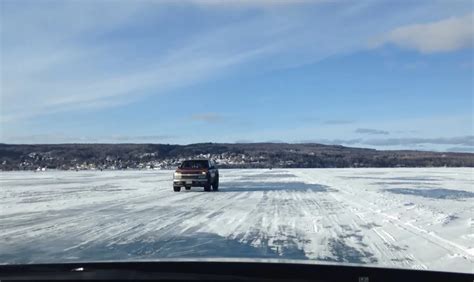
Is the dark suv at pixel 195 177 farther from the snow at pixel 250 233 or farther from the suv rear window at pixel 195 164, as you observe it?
the snow at pixel 250 233

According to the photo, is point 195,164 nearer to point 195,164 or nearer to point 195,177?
point 195,164

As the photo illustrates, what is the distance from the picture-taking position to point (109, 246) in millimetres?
11094

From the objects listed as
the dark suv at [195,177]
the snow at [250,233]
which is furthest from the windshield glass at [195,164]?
the snow at [250,233]

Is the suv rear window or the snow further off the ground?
the suv rear window

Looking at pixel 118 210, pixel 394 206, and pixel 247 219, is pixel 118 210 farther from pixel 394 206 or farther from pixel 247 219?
pixel 394 206

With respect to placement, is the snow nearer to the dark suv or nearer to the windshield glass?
the dark suv

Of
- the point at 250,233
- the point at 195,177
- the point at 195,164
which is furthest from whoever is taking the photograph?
the point at 195,164

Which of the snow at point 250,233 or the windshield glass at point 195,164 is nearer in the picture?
the snow at point 250,233

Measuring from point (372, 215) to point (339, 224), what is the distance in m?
3.01

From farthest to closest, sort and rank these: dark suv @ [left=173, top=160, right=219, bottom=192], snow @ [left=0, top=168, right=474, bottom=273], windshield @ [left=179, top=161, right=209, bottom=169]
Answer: windshield @ [left=179, top=161, right=209, bottom=169]
dark suv @ [left=173, top=160, right=219, bottom=192]
snow @ [left=0, top=168, right=474, bottom=273]

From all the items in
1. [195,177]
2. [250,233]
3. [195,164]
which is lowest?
[250,233]

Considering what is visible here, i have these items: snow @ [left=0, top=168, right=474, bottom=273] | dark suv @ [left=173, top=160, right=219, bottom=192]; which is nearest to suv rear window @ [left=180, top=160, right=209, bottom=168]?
dark suv @ [left=173, top=160, right=219, bottom=192]

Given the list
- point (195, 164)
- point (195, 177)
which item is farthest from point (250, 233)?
point (195, 164)

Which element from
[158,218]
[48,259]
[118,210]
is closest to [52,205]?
[118,210]
